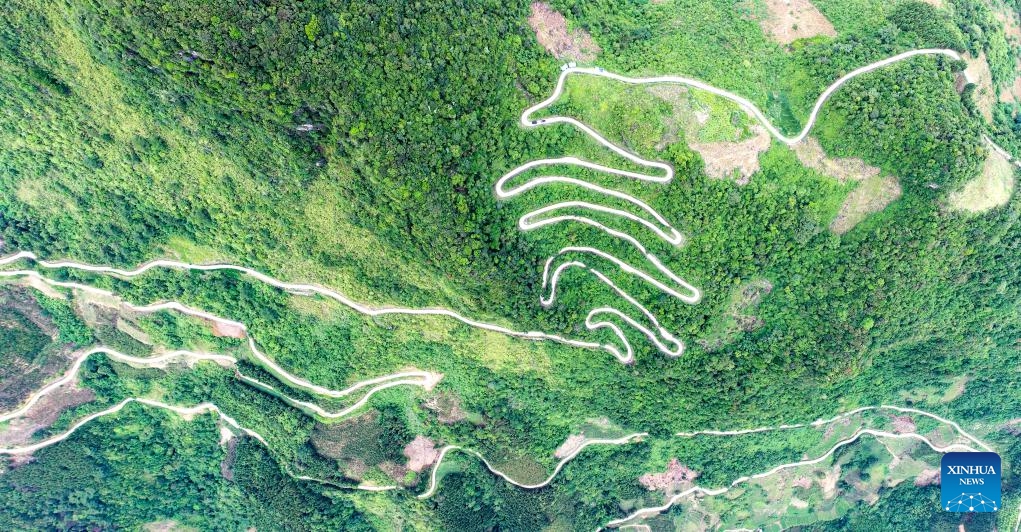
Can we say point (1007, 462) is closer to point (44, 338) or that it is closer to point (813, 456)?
point (813, 456)

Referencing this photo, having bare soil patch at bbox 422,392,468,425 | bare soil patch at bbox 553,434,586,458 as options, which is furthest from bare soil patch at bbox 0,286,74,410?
bare soil patch at bbox 553,434,586,458

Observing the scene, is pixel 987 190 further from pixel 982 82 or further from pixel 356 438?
pixel 356 438

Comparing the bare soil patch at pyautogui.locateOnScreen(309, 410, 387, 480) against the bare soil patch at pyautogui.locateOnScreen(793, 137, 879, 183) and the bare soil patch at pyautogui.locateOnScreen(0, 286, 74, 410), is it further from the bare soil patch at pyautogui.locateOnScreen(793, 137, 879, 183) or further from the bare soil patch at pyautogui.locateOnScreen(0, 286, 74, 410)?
the bare soil patch at pyautogui.locateOnScreen(793, 137, 879, 183)

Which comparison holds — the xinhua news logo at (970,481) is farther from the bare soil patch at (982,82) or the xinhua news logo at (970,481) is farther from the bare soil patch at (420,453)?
the bare soil patch at (420,453)

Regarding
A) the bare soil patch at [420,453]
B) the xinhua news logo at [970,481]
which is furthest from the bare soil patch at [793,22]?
the bare soil patch at [420,453]

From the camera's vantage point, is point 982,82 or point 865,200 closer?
point 865,200

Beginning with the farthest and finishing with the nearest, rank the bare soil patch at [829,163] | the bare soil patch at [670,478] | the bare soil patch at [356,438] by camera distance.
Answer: the bare soil patch at [670,478] → the bare soil patch at [356,438] → the bare soil patch at [829,163]

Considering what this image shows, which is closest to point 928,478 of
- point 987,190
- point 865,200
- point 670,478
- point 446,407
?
point 670,478
